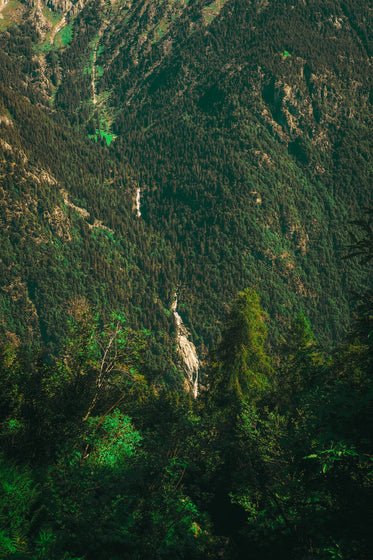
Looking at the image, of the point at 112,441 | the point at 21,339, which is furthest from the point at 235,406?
the point at 21,339

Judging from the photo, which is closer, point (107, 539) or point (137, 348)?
point (107, 539)

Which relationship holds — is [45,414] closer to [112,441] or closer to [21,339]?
[112,441]

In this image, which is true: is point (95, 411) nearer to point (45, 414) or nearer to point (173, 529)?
point (45, 414)

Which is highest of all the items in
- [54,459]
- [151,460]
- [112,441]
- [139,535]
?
[139,535]

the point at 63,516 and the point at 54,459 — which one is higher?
the point at 63,516

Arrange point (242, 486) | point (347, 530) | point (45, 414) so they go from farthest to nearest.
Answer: point (45, 414), point (242, 486), point (347, 530)

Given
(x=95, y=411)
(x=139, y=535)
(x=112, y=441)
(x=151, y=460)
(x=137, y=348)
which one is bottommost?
(x=95, y=411)

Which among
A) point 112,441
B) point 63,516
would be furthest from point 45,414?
point 63,516

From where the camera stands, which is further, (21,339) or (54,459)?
(21,339)

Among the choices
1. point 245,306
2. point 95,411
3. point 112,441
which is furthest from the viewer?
point 245,306
